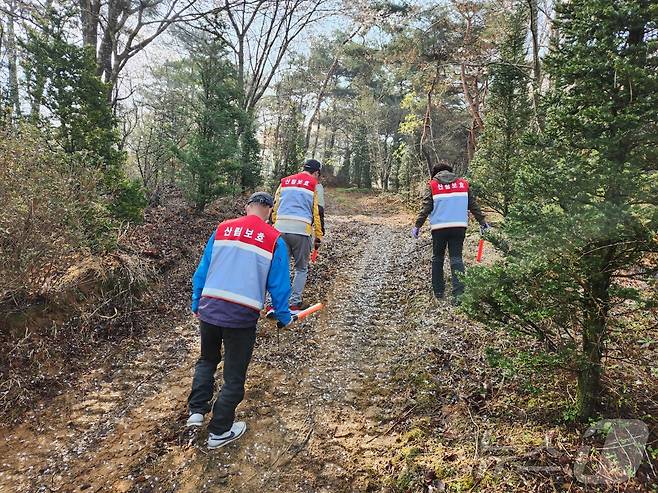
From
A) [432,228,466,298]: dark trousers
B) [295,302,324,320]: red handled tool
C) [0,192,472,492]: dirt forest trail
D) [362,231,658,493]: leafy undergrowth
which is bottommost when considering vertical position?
[0,192,472,492]: dirt forest trail

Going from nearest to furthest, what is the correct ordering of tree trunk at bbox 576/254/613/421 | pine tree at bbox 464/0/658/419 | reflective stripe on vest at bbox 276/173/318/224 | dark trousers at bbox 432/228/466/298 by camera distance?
1. pine tree at bbox 464/0/658/419
2. tree trunk at bbox 576/254/613/421
3. reflective stripe on vest at bbox 276/173/318/224
4. dark trousers at bbox 432/228/466/298

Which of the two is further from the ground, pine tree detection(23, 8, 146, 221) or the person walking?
pine tree detection(23, 8, 146, 221)

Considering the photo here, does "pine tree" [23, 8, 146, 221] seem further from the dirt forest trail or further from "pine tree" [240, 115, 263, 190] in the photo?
"pine tree" [240, 115, 263, 190]

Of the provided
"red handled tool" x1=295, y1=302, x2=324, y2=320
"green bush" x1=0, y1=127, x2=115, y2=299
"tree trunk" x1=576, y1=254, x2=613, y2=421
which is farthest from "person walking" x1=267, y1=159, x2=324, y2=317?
"tree trunk" x1=576, y1=254, x2=613, y2=421

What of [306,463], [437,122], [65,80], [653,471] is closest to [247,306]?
[306,463]

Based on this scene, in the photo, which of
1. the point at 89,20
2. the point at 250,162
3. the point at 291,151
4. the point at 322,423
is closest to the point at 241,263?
the point at 322,423

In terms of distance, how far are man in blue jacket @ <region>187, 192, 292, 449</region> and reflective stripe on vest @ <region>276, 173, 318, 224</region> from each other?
77.7 inches

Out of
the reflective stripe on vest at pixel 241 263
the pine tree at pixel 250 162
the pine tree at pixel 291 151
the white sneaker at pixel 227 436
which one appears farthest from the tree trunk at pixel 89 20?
the pine tree at pixel 291 151

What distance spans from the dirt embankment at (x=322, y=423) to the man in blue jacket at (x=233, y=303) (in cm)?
29

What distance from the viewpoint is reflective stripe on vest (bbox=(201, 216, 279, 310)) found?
3.30 m

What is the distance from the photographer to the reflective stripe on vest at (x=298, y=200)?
5594mm

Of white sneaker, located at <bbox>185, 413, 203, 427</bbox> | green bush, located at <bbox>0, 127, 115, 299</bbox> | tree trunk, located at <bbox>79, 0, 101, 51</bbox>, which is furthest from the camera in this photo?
tree trunk, located at <bbox>79, 0, 101, 51</bbox>

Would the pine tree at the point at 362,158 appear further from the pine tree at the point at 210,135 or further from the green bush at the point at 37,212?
the green bush at the point at 37,212

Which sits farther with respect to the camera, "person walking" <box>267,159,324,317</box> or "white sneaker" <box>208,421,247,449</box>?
"person walking" <box>267,159,324,317</box>
